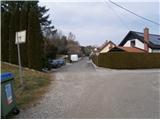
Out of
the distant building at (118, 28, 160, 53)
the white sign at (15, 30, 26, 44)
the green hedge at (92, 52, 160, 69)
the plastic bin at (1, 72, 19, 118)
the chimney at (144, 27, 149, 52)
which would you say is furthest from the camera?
the distant building at (118, 28, 160, 53)

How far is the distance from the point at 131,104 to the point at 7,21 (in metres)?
22.2

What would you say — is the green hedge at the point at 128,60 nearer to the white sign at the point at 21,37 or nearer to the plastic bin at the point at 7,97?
the white sign at the point at 21,37

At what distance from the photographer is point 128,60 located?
3512cm

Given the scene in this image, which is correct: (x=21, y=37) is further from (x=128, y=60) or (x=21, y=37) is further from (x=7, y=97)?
(x=128, y=60)

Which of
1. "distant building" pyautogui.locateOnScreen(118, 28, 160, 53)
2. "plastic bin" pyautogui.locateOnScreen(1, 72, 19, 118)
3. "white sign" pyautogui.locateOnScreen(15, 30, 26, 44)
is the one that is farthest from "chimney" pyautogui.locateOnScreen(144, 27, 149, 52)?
"plastic bin" pyautogui.locateOnScreen(1, 72, 19, 118)

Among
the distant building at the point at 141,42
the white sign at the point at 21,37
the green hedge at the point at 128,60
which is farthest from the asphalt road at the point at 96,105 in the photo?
the distant building at the point at 141,42

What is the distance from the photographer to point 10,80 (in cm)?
916

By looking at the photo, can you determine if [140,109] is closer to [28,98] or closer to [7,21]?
[28,98]

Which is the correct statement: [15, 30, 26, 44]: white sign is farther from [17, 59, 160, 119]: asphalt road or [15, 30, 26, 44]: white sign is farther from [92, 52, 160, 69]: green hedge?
[92, 52, 160, 69]: green hedge

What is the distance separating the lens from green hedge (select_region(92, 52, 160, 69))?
34.7 meters

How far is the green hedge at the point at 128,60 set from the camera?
114 ft

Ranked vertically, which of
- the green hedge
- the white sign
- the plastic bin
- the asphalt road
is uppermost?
the white sign

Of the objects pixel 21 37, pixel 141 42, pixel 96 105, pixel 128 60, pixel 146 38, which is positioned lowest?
pixel 128 60

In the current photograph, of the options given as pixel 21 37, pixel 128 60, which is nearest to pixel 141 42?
pixel 128 60
